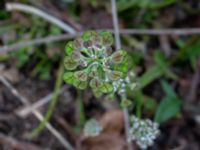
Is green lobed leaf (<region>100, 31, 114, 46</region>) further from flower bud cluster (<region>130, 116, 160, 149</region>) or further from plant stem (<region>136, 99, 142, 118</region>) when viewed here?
plant stem (<region>136, 99, 142, 118</region>)

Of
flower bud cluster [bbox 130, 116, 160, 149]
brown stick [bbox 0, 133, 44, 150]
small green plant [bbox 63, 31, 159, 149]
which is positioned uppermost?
brown stick [bbox 0, 133, 44, 150]

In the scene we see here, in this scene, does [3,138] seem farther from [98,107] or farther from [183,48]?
[183,48]

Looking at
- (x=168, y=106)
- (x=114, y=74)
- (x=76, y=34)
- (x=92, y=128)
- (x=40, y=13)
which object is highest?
(x=40, y=13)

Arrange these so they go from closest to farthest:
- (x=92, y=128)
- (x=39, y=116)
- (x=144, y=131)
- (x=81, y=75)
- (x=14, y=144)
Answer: (x=81, y=75)
(x=144, y=131)
(x=92, y=128)
(x=14, y=144)
(x=39, y=116)

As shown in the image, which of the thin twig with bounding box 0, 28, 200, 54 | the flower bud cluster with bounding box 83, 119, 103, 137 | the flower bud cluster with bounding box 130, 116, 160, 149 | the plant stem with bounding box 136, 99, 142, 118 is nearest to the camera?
the flower bud cluster with bounding box 130, 116, 160, 149

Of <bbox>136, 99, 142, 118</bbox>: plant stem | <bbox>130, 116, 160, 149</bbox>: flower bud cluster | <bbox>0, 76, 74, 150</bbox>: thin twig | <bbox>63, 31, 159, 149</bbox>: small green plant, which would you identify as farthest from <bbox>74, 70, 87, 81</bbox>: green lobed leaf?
<bbox>0, 76, 74, 150</bbox>: thin twig

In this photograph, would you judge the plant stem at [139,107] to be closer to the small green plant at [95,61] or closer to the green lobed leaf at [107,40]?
the small green plant at [95,61]

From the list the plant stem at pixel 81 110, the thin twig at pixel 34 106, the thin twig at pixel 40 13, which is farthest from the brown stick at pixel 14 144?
the thin twig at pixel 40 13

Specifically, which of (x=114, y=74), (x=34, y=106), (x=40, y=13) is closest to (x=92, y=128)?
(x=34, y=106)

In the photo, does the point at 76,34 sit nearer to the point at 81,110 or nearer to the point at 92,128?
the point at 81,110

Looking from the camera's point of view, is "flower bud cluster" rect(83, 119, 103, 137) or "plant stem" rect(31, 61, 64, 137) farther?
"plant stem" rect(31, 61, 64, 137)

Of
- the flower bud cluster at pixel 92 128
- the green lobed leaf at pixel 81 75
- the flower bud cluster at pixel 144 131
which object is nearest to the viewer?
the green lobed leaf at pixel 81 75
